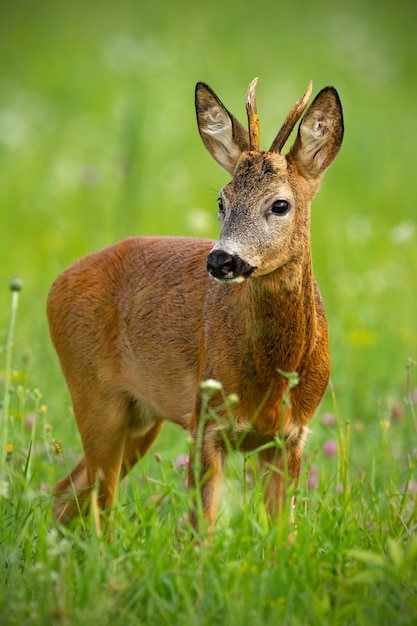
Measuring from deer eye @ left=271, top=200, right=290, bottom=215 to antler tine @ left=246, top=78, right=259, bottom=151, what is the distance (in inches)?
11.9

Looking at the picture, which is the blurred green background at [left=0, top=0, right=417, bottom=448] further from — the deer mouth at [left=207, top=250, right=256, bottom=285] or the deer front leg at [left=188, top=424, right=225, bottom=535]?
the deer mouth at [left=207, top=250, right=256, bottom=285]

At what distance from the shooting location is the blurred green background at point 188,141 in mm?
8000

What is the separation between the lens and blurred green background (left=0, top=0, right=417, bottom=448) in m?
8.00

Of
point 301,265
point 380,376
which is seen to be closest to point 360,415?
point 380,376

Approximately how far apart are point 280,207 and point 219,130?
0.58 metres

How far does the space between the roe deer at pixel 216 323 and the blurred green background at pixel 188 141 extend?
0.43 metres

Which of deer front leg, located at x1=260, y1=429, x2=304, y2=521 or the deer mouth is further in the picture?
deer front leg, located at x1=260, y1=429, x2=304, y2=521

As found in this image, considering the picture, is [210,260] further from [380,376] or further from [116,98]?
[116,98]

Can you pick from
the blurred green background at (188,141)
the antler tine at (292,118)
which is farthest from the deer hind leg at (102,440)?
the antler tine at (292,118)

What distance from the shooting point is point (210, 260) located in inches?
164

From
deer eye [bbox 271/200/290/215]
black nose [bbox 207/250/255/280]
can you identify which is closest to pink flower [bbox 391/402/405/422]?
deer eye [bbox 271/200/290/215]

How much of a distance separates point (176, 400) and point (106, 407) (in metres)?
0.44

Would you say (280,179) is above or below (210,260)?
above

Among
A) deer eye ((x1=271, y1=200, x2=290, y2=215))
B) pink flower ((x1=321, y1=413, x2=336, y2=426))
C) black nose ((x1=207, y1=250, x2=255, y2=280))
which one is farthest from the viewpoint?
pink flower ((x1=321, y1=413, x2=336, y2=426))
